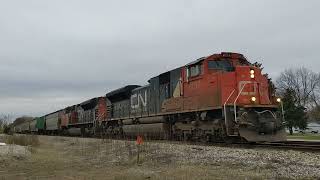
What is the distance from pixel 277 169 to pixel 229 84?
7.52 m

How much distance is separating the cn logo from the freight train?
62 mm

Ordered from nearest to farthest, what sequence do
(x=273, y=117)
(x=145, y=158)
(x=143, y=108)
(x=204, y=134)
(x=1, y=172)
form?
(x=1, y=172), (x=145, y=158), (x=273, y=117), (x=204, y=134), (x=143, y=108)

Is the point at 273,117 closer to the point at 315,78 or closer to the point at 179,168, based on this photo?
the point at 179,168

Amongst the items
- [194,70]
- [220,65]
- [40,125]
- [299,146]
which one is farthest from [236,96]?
[40,125]

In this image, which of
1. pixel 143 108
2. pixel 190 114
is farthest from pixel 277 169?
pixel 143 108

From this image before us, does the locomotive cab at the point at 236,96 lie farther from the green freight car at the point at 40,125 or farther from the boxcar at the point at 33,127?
the boxcar at the point at 33,127

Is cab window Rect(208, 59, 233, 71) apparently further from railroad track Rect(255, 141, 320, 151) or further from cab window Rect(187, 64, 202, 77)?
railroad track Rect(255, 141, 320, 151)

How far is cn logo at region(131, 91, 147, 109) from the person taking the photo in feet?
89.8

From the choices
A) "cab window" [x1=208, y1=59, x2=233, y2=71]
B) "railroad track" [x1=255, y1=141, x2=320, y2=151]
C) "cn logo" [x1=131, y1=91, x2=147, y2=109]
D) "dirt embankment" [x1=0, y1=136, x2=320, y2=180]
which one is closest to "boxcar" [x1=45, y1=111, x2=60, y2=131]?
"cn logo" [x1=131, y1=91, x2=147, y2=109]

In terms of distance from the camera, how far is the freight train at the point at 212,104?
649 inches

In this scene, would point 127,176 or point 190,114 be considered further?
point 190,114

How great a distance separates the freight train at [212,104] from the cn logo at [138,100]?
6 cm

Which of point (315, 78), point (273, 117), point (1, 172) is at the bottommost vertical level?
point (1, 172)

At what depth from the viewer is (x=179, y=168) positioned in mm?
10961
